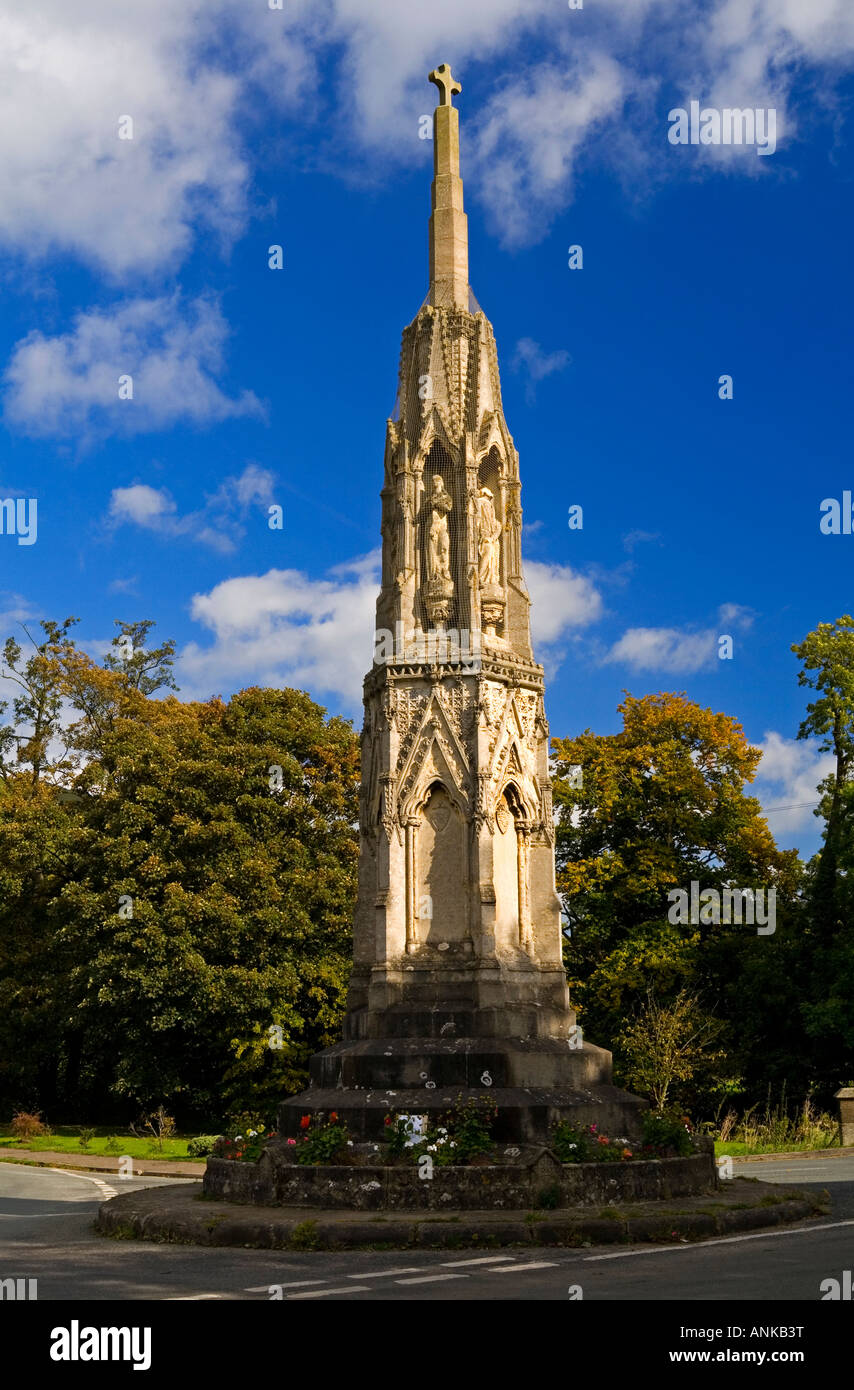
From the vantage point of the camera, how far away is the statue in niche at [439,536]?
17.0 metres

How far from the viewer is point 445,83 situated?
740 inches

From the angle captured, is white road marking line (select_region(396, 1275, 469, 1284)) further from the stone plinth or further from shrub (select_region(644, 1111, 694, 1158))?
shrub (select_region(644, 1111, 694, 1158))

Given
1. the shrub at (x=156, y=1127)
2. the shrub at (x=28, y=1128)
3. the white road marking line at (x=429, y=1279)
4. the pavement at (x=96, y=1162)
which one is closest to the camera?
the white road marking line at (x=429, y=1279)


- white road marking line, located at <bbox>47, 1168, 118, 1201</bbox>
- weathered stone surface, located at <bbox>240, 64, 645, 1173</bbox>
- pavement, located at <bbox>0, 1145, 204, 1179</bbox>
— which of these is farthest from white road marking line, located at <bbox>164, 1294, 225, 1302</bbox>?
pavement, located at <bbox>0, 1145, 204, 1179</bbox>

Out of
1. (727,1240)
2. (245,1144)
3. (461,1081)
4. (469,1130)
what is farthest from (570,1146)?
(245,1144)

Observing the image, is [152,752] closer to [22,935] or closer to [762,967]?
[22,935]

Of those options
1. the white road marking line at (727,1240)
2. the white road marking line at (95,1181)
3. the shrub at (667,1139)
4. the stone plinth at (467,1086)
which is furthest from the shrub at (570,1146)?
the white road marking line at (95,1181)

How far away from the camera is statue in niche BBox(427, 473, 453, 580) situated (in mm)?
17031

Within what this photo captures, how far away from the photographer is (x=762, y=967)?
113 feet

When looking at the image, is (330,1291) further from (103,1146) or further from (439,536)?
(103,1146)

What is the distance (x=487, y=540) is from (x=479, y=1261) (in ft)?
32.2

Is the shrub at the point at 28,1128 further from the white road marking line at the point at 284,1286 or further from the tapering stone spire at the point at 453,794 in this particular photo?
the white road marking line at the point at 284,1286
